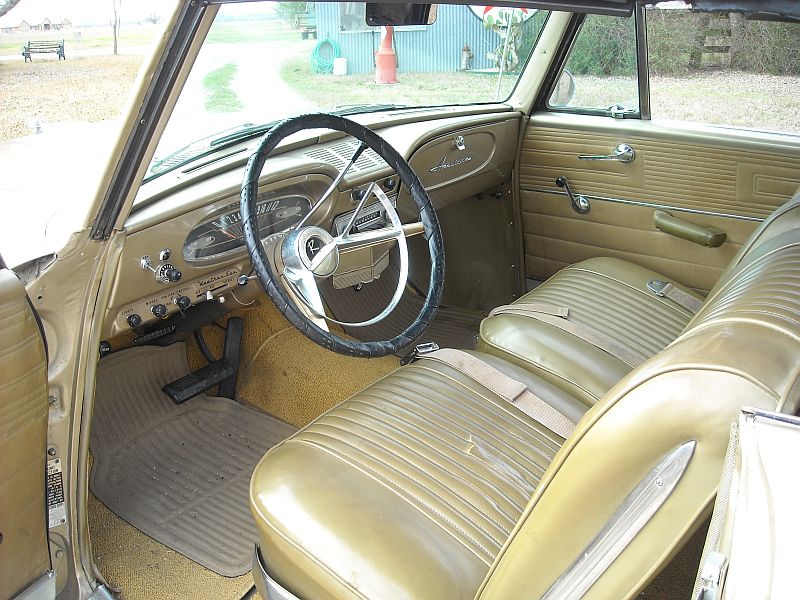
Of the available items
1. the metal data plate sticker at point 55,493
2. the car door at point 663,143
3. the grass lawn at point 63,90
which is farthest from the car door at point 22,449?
the car door at point 663,143

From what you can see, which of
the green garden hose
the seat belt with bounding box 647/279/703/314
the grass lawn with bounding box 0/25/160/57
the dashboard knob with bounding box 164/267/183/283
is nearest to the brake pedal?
the dashboard knob with bounding box 164/267/183/283

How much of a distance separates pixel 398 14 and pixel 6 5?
3.20 feet

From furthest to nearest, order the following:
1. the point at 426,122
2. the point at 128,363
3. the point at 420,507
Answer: the point at 426,122
the point at 128,363
the point at 420,507

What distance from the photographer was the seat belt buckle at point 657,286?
2.47 m

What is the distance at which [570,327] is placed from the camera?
217cm

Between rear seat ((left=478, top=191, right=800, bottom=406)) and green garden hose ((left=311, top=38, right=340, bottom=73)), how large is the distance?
923 millimetres

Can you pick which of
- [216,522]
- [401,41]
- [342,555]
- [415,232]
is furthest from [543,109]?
[342,555]

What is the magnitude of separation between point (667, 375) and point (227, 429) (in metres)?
1.88

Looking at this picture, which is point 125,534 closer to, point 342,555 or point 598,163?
point 342,555

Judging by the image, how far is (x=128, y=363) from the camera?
8.11ft

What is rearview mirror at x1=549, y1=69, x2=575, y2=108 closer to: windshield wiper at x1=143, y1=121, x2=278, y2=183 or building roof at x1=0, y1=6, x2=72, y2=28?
windshield wiper at x1=143, y1=121, x2=278, y2=183

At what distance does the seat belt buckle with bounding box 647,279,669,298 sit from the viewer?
2.47m

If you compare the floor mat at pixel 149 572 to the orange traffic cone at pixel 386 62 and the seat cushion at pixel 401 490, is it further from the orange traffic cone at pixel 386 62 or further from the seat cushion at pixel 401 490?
the orange traffic cone at pixel 386 62

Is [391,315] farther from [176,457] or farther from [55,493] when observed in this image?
[55,493]
